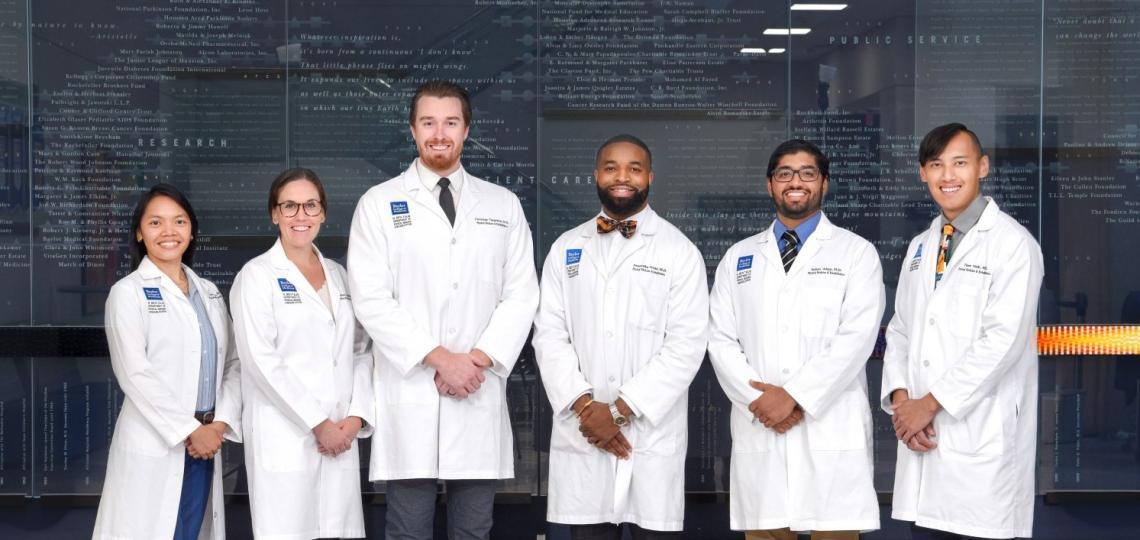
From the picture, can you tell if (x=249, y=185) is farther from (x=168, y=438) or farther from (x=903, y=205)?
(x=903, y=205)

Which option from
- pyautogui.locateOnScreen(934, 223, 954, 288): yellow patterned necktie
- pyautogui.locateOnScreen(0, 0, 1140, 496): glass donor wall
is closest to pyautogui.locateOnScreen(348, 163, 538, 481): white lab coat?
pyautogui.locateOnScreen(0, 0, 1140, 496): glass donor wall

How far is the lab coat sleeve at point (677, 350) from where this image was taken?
3.74 metres

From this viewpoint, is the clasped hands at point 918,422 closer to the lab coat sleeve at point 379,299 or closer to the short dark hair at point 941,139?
the short dark hair at point 941,139

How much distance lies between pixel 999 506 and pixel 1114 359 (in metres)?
1.83

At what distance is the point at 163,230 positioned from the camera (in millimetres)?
3832

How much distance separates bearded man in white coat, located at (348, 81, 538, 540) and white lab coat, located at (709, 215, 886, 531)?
0.82 m

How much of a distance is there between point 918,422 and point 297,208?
2.23m

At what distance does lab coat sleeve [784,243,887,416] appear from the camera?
373 centimetres

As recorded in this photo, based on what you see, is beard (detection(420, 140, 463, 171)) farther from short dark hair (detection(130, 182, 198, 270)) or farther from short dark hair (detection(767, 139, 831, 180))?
short dark hair (detection(767, 139, 831, 180))

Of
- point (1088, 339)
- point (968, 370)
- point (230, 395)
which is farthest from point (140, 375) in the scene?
point (1088, 339)

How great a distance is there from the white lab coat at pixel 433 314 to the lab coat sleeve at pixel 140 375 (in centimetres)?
67

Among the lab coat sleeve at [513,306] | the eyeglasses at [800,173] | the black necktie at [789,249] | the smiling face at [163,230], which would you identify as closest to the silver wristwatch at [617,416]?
the lab coat sleeve at [513,306]

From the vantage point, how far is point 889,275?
4992 millimetres

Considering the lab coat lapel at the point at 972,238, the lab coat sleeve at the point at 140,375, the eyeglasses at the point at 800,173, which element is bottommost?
the lab coat sleeve at the point at 140,375
